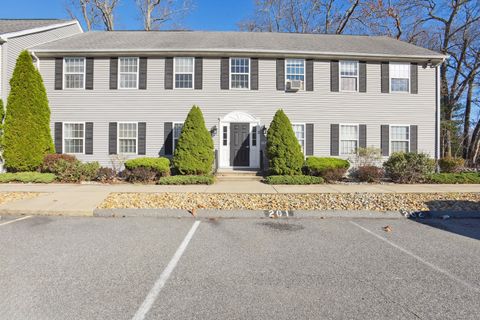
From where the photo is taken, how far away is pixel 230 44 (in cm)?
1387

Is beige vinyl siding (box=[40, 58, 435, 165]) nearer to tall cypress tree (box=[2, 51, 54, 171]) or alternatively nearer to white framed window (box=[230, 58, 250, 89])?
A: white framed window (box=[230, 58, 250, 89])

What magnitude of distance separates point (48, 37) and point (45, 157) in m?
7.21

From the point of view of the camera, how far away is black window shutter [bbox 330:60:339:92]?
1342 cm

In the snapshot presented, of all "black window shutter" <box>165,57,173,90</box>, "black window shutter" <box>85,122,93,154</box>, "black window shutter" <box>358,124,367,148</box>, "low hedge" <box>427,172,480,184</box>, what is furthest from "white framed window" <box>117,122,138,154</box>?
"low hedge" <box>427,172,480,184</box>

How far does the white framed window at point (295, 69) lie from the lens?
1343cm

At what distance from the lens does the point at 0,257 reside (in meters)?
3.77

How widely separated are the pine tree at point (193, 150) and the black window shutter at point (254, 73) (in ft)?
11.1

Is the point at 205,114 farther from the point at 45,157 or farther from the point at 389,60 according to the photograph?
the point at 389,60

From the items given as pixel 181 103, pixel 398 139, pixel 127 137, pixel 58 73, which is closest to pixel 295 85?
pixel 181 103

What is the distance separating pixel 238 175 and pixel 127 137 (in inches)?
222

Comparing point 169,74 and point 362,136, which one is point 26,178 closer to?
point 169,74

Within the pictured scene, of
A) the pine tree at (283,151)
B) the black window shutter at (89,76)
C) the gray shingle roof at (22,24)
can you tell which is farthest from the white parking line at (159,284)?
the gray shingle roof at (22,24)

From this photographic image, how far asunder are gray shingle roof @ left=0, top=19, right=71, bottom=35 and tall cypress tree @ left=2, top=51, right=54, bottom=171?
3.18 meters

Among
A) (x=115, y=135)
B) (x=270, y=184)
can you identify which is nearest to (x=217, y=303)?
(x=270, y=184)
